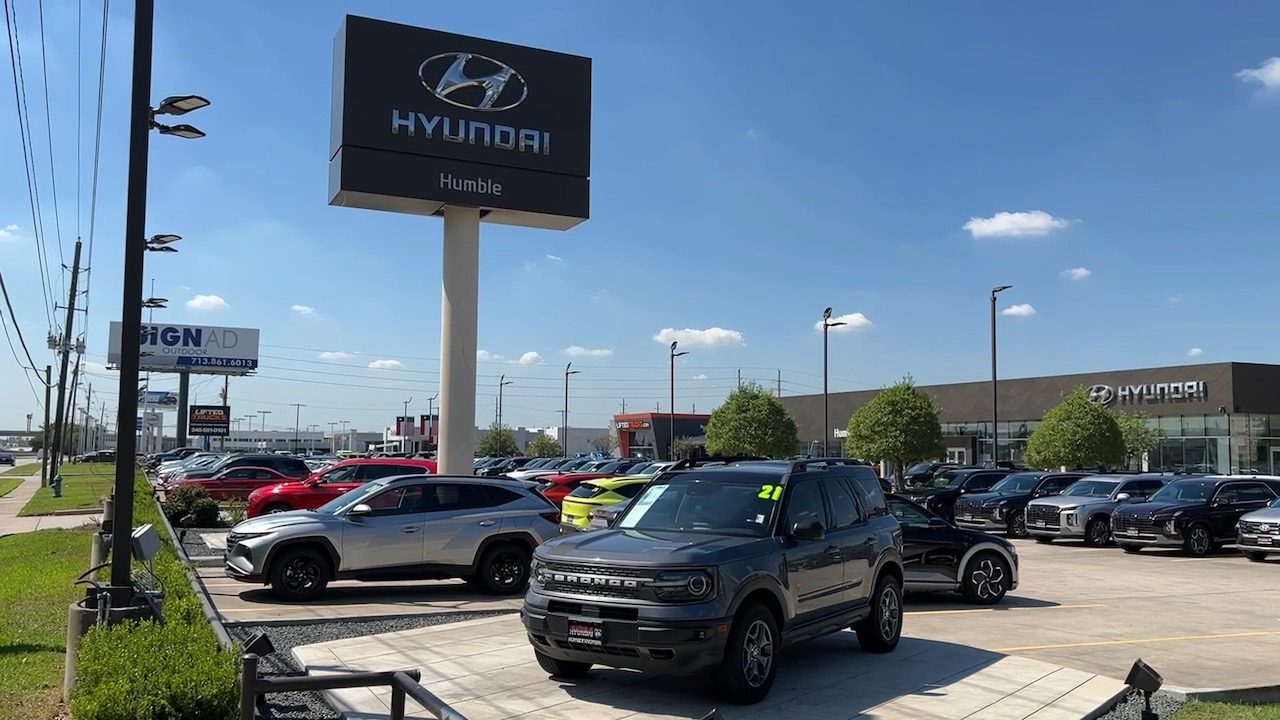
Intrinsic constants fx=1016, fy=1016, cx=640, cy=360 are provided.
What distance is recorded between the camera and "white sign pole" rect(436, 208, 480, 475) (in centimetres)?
2439

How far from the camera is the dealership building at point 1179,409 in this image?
52.5 meters

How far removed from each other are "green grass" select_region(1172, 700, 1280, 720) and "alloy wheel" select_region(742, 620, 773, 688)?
3.20m

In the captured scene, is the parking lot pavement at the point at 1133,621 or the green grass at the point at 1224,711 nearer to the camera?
the green grass at the point at 1224,711

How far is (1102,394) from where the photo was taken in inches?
2325

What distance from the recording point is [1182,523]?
71.8 ft

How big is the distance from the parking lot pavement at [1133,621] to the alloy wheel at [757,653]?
11.9 ft

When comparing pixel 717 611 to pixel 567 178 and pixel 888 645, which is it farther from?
pixel 567 178

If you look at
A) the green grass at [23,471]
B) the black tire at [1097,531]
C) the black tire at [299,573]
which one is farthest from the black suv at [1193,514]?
the green grass at [23,471]

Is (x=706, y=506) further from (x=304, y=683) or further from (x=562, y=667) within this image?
(x=304, y=683)

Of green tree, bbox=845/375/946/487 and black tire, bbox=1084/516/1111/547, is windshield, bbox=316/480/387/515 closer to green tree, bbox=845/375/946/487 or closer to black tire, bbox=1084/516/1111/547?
black tire, bbox=1084/516/1111/547

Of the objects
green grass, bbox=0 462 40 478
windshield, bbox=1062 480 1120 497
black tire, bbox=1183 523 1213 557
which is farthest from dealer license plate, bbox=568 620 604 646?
green grass, bbox=0 462 40 478

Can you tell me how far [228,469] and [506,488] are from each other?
2109cm

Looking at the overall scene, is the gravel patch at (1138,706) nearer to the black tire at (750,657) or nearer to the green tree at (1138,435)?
the black tire at (750,657)

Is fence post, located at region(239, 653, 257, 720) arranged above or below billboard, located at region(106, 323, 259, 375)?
below
